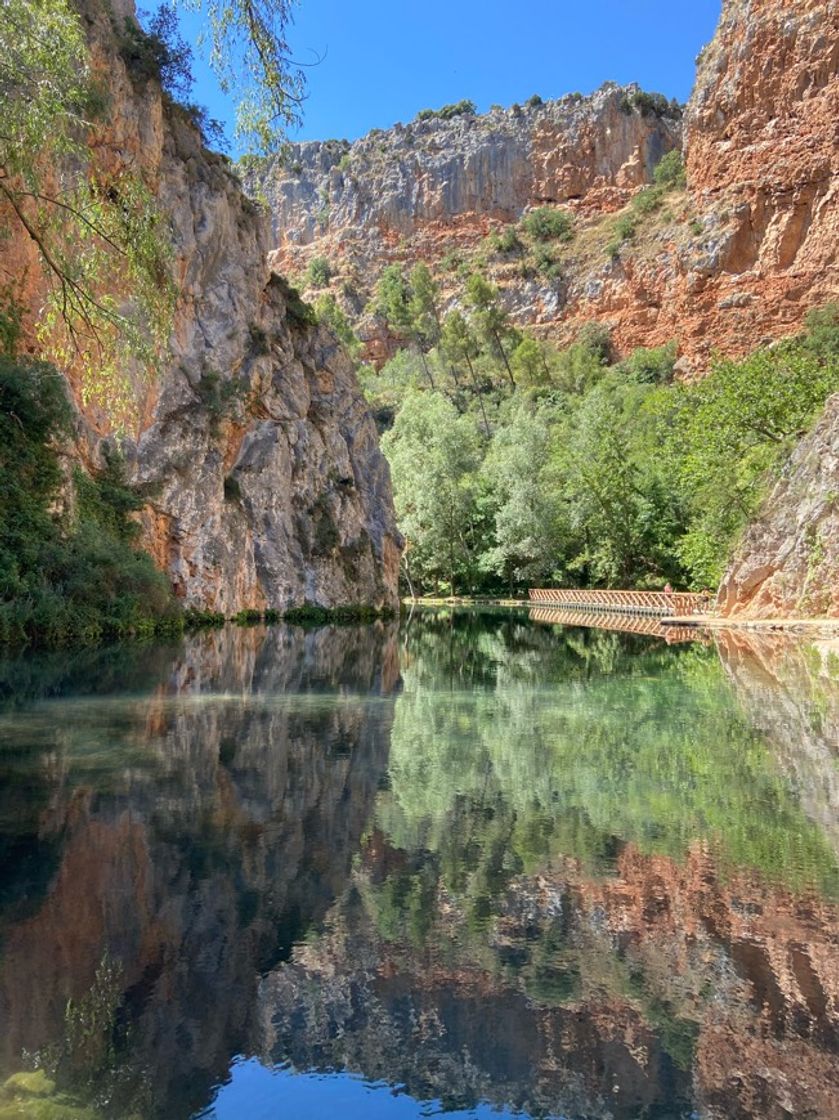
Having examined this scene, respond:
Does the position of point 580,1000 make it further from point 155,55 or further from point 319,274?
point 319,274

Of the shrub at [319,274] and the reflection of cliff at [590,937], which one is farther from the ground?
the shrub at [319,274]

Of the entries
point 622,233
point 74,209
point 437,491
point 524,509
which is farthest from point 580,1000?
point 622,233

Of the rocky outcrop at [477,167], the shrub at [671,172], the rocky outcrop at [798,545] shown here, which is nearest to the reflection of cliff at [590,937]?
the rocky outcrop at [798,545]

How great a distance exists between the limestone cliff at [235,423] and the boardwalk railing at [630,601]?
10.1 meters

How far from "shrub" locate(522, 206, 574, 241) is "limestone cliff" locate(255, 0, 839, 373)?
1.59 metres

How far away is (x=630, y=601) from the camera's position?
45.2m

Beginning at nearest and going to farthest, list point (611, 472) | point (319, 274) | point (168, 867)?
point (168, 867) → point (611, 472) → point (319, 274)

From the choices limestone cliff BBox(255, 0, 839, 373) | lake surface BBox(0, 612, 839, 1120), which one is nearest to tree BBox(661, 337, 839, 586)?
lake surface BBox(0, 612, 839, 1120)

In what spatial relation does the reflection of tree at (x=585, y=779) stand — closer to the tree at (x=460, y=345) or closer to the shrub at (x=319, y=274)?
the tree at (x=460, y=345)

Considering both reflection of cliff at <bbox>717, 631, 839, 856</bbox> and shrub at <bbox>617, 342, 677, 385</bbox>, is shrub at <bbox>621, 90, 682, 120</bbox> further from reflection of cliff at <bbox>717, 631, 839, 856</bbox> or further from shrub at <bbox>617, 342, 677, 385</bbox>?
reflection of cliff at <bbox>717, 631, 839, 856</bbox>

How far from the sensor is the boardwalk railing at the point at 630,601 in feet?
129

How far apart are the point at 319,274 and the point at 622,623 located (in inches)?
3322

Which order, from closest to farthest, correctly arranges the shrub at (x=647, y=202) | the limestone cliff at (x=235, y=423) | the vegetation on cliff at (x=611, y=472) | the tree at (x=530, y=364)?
1. the limestone cliff at (x=235, y=423)
2. the vegetation on cliff at (x=611, y=472)
3. the tree at (x=530, y=364)
4. the shrub at (x=647, y=202)

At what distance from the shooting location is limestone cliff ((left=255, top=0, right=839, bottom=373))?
66000mm
